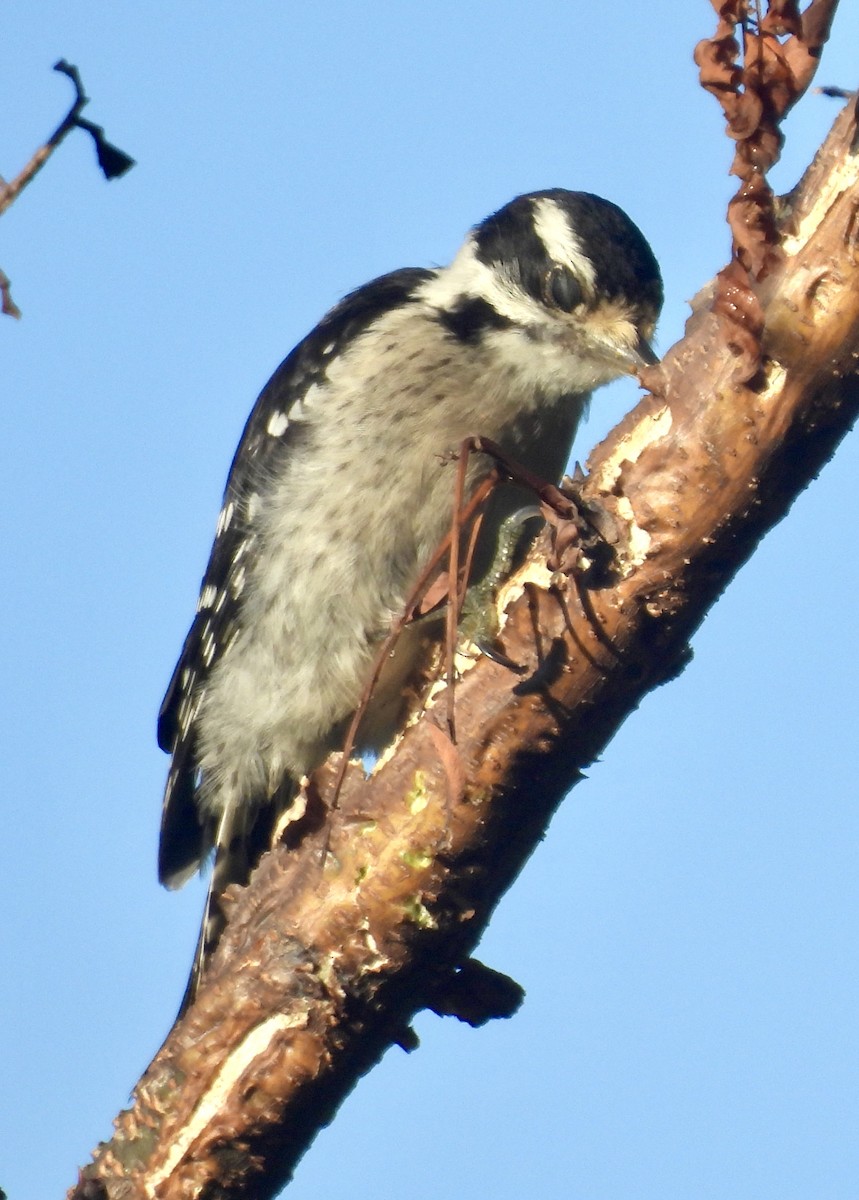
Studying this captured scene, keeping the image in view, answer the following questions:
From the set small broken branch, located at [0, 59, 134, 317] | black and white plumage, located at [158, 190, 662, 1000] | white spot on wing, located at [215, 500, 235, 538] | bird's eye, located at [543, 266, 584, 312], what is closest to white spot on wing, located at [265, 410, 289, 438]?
black and white plumage, located at [158, 190, 662, 1000]

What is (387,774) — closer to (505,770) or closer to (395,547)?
(505,770)

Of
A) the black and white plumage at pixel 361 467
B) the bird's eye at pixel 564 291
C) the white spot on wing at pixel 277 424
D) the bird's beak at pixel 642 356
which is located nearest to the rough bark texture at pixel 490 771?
the black and white plumage at pixel 361 467

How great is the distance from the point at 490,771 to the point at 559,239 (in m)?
2.17

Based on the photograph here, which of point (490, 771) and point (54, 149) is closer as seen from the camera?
point (54, 149)

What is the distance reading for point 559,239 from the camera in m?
4.46

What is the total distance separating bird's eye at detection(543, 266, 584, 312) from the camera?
4293 mm

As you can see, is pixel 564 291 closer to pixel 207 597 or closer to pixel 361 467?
pixel 361 467

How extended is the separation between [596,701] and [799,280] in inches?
32.8

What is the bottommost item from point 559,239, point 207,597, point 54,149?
point 54,149

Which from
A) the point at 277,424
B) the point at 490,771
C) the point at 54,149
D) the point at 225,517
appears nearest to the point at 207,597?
the point at 225,517

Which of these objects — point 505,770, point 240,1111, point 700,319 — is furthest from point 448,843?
point 700,319

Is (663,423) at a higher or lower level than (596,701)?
higher

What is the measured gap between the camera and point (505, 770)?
283 cm

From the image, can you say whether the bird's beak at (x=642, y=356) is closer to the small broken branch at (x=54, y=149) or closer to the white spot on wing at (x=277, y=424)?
the white spot on wing at (x=277, y=424)
